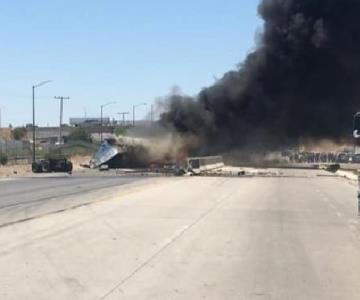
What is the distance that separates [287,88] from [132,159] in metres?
14.3

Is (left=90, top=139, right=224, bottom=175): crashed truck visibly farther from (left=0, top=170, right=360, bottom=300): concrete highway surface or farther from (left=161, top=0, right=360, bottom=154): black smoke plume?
(left=0, top=170, right=360, bottom=300): concrete highway surface

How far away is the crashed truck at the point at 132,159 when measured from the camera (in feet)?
186

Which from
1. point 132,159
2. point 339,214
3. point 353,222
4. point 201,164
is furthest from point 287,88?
point 353,222

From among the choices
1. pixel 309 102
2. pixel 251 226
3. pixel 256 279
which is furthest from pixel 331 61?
pixel 256 279

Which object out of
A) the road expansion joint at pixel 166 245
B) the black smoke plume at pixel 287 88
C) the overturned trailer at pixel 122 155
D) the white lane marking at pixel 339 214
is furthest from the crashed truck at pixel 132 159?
the white lane marking at pixel 339 214

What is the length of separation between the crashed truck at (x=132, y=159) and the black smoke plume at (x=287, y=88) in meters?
3.08

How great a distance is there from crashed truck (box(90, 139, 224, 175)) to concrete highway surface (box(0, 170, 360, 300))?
3324 centimetres

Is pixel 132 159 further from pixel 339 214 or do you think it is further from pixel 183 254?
pixel 183 254

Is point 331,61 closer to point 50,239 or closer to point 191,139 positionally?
point 191,139

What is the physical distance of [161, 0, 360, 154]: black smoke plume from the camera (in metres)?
55.5

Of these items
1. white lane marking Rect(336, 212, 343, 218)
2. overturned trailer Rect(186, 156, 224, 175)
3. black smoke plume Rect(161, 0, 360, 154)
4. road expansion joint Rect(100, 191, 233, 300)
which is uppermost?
black smoke plume Rect(161, 0, 360, 154)

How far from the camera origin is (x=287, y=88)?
191 feet

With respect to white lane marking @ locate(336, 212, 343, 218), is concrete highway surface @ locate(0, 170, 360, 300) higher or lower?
higher

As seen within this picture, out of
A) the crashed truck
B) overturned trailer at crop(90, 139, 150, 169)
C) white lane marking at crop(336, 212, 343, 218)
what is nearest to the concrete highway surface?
white lane marking at crop(336, 212, 343, 218)
